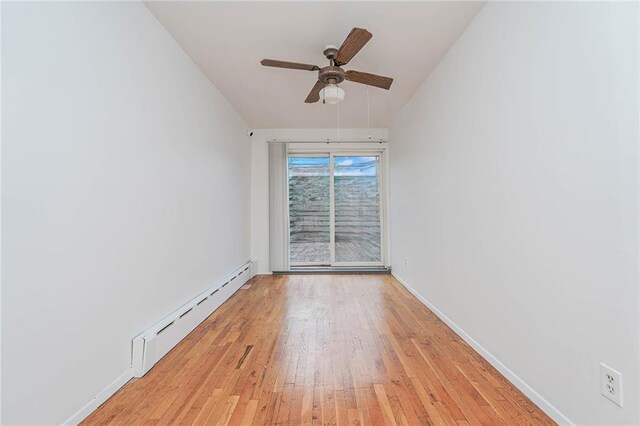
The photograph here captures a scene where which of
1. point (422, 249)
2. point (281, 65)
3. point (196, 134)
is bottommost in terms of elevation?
point (422, 249)

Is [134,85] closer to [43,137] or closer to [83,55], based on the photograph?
[83,55]

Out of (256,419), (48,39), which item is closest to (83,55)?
(48,39)

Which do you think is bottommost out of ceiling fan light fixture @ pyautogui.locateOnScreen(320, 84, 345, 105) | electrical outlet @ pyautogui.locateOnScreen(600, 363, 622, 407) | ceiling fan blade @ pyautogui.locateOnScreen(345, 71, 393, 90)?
electrical outlet @ pyautogui.locateOnScreen(600, 363, 622, 407)

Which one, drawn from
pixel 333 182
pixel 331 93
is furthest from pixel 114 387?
pixel 333 182

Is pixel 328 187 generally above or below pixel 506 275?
above

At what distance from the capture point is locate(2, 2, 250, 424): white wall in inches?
43.1

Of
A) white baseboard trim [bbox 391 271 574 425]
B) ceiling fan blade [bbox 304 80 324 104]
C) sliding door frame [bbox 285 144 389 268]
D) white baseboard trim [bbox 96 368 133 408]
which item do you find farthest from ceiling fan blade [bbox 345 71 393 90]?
white baseboard trim [bbox 96 368 133 408]

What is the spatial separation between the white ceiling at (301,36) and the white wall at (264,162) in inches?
55.1

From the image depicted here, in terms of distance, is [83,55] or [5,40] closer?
[5,40]

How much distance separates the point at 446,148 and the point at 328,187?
2.69 metres

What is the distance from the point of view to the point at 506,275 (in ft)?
5.52

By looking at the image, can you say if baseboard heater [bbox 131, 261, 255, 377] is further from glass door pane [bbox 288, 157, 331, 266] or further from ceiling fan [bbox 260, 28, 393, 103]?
ceiling fan [bbox 260, 28, 393, 103]

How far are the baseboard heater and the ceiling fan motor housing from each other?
2.20 metres

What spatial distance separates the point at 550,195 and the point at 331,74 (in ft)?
Result: 5.49
